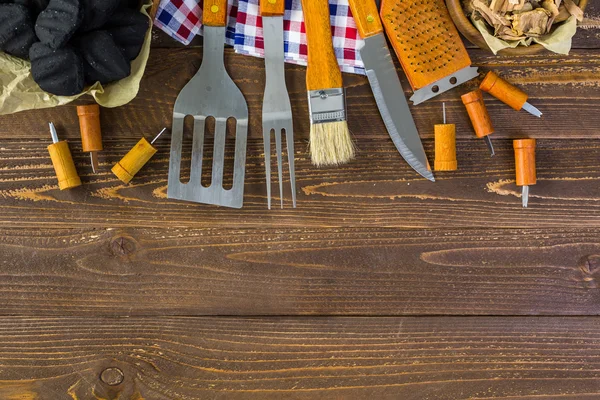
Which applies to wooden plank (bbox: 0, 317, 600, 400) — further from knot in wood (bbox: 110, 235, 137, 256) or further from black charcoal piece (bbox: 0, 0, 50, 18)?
black charcoal piece (bbox: 0, 0, 50, 18)

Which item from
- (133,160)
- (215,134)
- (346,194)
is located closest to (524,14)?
(346,194)

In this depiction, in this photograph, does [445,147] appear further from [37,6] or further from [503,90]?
[37,6]

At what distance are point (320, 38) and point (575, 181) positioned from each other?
452mm

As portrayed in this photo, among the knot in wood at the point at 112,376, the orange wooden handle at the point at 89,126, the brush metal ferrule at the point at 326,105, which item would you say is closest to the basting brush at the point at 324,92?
the brush metal ferrule at the point at 326,105

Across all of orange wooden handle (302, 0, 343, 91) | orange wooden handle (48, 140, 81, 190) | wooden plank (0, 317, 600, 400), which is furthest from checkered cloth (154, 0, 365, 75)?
wooden plank (0, 317, 600, 400)

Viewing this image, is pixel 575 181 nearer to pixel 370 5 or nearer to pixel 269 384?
pixel 370 5

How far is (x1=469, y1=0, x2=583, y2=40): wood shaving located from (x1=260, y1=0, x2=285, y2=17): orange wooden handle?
0.26m

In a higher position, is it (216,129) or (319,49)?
(319,49)

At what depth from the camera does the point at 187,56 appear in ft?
2.73

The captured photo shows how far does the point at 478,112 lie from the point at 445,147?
0.23 ft

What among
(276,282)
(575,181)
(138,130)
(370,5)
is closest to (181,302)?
(276,282)

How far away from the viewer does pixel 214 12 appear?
79 centimetres

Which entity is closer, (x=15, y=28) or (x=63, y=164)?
(x=15, y=28)

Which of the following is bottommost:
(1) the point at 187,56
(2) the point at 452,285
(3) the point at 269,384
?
(3) the point at 269,384
